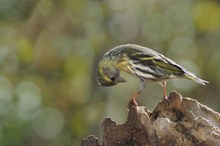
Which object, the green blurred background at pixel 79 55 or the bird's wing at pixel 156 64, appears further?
the green blurred background at pixel 79 55

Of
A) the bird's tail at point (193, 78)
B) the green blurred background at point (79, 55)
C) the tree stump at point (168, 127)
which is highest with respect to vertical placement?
the bird's tail at point (193, 78)

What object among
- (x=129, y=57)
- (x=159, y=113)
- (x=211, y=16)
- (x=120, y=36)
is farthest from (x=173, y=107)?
(x=211, y=16)

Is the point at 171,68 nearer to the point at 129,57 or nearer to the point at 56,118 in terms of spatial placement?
the point at 129,57

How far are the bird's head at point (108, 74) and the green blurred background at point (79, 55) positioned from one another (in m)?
11.0

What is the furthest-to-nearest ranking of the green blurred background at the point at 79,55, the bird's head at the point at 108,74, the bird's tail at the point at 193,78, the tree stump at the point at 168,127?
the green blurred background at the point at 79,55, the bird's head at the point at 108,74, the bird's tail at the point at 193,78, the tree stump at the point at 168,127

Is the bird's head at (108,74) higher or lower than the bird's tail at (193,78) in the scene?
lower

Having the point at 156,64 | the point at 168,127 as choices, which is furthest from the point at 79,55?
the point at 168,127

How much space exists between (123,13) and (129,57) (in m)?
12.9

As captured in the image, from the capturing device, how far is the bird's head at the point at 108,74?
8.59 meters

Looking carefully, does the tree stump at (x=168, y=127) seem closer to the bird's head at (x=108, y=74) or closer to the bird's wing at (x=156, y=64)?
the bird's wing at (x=156, y=64)

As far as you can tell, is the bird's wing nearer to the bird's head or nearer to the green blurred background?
the bird's head

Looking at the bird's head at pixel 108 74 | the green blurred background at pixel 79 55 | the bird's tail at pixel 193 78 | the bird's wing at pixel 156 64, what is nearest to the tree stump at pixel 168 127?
Result: the bird's tail at pixel 193 78

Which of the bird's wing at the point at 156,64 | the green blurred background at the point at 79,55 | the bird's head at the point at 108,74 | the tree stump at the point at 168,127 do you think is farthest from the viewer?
the green blurred background at the point at 79,55

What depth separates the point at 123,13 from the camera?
21391 mm
